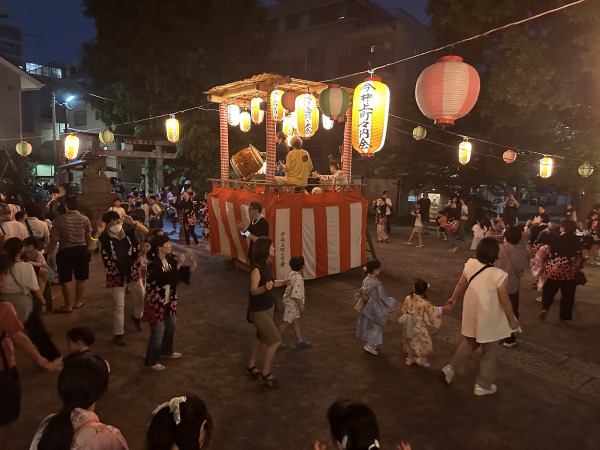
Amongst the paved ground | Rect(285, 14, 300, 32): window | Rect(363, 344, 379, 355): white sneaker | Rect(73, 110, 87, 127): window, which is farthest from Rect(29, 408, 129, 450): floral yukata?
Rect(73, 110, 87, 127): window

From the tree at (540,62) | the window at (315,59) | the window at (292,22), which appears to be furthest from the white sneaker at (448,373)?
the window at (292,22)

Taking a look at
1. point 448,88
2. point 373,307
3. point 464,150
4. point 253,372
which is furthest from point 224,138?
point 464,150

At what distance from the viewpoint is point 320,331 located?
6.87 m

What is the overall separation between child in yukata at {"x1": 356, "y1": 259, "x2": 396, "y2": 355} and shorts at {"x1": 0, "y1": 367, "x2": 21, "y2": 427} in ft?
13.3

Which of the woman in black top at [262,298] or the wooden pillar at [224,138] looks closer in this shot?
the woman in black top at [262,298]

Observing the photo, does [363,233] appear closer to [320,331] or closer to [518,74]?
[320,331]

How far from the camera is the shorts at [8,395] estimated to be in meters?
3.07

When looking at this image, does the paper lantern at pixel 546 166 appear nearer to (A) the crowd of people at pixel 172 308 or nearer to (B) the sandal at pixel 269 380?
(A) the crowd of people at pixel 172 308

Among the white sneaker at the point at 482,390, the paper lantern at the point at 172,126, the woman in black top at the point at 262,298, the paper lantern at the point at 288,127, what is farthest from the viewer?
the paper lantern at the point at 172,126

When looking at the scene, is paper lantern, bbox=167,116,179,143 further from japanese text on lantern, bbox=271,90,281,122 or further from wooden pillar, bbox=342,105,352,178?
wooden pillar, bbox=342,105,352,178

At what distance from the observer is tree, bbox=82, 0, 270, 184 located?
19688 mm

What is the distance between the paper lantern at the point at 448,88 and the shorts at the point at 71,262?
21.3 ft

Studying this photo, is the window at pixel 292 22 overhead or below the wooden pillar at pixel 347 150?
overhead

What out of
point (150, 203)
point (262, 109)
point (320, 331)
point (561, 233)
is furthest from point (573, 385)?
point (150, 203)
